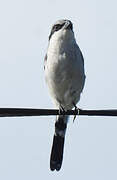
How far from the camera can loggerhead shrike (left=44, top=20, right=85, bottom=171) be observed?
635cm

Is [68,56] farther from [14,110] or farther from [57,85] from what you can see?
[14,110]

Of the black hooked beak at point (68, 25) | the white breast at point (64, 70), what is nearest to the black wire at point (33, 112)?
the white breast at point (64, 70)

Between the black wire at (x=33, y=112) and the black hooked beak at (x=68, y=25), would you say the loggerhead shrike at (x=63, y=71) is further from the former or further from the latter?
the black wire at (x=33, y=112)

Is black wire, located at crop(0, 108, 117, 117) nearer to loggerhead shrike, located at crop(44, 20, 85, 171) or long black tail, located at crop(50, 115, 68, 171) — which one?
loggerhead shrike, located at crop(44, 20, 85, 171)

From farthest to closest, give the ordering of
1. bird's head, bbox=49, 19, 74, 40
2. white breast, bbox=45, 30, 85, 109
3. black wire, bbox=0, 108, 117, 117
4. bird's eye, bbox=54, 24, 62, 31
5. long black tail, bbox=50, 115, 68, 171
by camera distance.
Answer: long black tail, bbox=50, 115, 68, 171, bird's eye, bbox=54, 24, 62, 31, bird's head, bbox=49, 19, 74, 40, white breast, bbox=45, 30, 85, 109, black wire, bbox=0, 108, 117, 117

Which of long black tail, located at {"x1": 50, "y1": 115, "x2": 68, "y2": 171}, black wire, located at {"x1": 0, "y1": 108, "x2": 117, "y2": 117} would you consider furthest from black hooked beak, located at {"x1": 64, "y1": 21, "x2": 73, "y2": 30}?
black wire, located at {"x1": 0, "y1": 108, "x2": 117, "y2": 117}

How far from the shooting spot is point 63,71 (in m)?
6.32

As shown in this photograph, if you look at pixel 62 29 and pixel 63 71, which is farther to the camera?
pixel 62 29

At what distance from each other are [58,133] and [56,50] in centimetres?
117

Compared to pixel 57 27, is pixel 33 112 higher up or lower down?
higher up

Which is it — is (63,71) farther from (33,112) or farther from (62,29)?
(33,112)

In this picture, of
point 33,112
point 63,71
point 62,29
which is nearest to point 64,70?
point 63,71

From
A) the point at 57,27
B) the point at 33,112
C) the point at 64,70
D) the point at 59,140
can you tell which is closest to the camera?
the point at 33,112

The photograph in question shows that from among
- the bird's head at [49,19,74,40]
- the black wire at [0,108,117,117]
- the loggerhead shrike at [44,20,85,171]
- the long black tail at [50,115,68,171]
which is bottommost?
the long black tail at [50,115,68,171]
